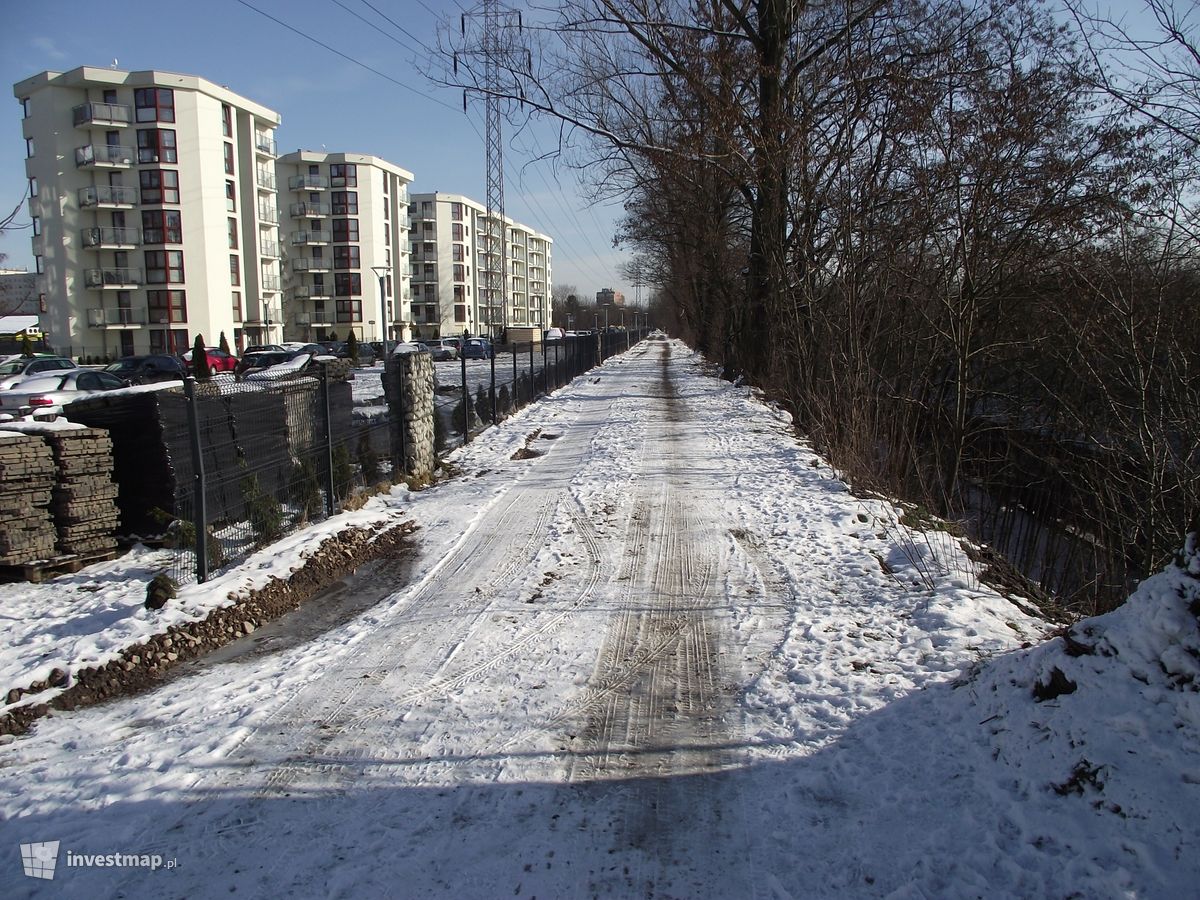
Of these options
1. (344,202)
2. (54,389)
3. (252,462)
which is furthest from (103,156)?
(252,462)

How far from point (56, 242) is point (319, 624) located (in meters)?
58.4

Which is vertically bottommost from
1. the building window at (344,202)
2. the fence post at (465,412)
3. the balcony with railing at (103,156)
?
the fence post at (465,412)

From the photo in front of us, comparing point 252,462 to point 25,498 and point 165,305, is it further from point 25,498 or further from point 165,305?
point 165,305

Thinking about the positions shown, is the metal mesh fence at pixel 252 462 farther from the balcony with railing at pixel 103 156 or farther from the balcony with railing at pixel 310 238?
the balcony with railing at pixel 310 238

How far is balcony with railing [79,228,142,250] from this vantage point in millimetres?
51594

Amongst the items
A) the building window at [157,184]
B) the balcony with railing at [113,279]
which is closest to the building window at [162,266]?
the balcony with railing at [113,279]

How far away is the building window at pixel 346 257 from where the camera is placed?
237ft

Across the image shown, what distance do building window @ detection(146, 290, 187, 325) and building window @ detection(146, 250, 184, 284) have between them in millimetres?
784

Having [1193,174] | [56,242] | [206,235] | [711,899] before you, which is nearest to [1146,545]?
[1193,174]

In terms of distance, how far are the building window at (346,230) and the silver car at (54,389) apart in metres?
52.2

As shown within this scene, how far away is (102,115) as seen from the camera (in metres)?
50.1

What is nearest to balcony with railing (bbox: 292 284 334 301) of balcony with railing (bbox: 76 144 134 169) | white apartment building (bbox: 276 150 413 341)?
white apartment building (bbox: 276 150 413 341)

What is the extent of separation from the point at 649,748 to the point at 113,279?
5894cm

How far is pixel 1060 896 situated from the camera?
264 cm
